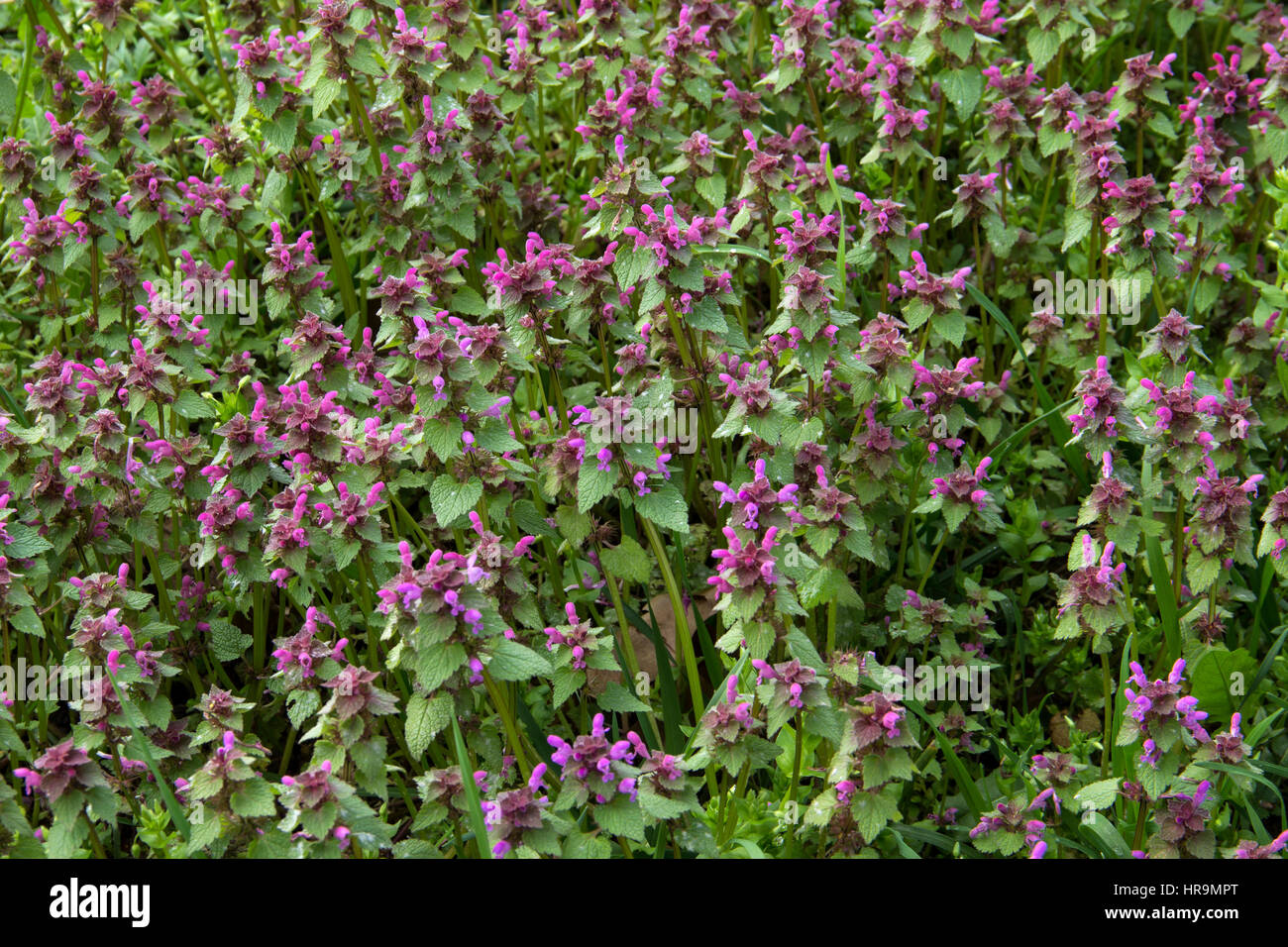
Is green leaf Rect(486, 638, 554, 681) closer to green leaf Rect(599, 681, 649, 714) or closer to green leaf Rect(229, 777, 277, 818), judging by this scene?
green leaf Rect(599, 681, 649, 714)

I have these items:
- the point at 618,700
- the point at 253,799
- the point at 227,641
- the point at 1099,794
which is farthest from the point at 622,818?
the point at 227,641

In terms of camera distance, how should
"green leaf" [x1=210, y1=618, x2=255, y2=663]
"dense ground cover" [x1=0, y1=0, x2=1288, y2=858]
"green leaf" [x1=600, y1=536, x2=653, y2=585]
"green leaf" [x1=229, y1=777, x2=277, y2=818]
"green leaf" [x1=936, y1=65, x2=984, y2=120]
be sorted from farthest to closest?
1. "green leaf" [x1=936, y1=65, x2=984, y2=120]
2. "green leaf" [x1=210, y1=618, x2=255, y2=663]
3. "green leaf" [x1=600, y1=536, x2=653, y2=585]
4. "dense ground cover" [x1=0, y1=0, x2=1288, y2=858]
5. "green leaf" [x1=229, y1=777, x2=277, y2=818]

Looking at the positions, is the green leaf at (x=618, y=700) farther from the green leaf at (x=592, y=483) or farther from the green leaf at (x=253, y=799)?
the green leaf at (x=253, y=799)

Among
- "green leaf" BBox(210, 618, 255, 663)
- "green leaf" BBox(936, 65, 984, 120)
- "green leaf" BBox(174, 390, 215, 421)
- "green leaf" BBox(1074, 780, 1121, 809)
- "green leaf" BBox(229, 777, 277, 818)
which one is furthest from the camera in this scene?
"green leaf" BBox(936, 65, 984, 120)

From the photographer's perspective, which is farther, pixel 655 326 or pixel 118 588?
pixel 655 326

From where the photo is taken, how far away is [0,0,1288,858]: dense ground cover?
3102mm

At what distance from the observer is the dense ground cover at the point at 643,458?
310 centimetres

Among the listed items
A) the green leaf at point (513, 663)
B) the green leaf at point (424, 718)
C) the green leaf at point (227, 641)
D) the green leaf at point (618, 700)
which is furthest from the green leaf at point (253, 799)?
the green leaf at point (227, 641)

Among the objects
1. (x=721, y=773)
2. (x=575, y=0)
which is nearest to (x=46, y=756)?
(x=721, y=773)

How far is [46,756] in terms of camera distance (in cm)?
284

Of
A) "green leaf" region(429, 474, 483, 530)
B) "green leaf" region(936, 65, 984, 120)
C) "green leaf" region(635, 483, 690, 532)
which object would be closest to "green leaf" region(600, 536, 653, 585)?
"green leaf" region(635, 483, 690, 532)

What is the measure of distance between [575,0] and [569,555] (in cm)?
405
